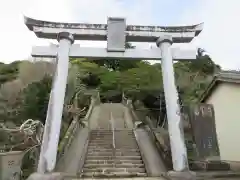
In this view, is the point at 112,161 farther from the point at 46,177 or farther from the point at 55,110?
the point at 46,177

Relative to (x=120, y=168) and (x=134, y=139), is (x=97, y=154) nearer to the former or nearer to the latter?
(x=120, y=168)

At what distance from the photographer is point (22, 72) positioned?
2527cm

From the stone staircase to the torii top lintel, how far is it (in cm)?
426

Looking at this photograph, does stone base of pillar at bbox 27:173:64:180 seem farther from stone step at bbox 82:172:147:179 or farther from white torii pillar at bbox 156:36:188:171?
white torii pillar at bbox 156:36:188:171

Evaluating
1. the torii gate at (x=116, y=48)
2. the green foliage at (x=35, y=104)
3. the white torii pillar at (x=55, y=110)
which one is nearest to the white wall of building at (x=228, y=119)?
the torii gate at (x=116, y=48)

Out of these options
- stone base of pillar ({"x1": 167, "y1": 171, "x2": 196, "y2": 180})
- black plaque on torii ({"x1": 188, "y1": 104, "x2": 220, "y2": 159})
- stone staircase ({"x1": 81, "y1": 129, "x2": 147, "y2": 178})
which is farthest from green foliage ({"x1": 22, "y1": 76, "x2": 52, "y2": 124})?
stone base of pillar ({"x1": 167, "y1": 171, "x2": 196, "y2": 180})

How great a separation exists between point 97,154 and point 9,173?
3.83 meters

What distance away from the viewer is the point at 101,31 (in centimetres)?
900

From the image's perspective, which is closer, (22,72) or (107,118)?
(107,118)

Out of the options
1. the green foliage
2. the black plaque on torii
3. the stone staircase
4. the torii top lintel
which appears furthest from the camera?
the green foliage

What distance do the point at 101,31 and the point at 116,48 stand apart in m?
0.83

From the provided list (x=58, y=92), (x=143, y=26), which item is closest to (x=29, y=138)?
(x=58, y=92)

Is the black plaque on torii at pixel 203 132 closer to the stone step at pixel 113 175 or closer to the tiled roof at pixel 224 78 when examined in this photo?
the tiled roof at pixel 224 78

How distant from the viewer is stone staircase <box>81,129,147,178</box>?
8398mm
